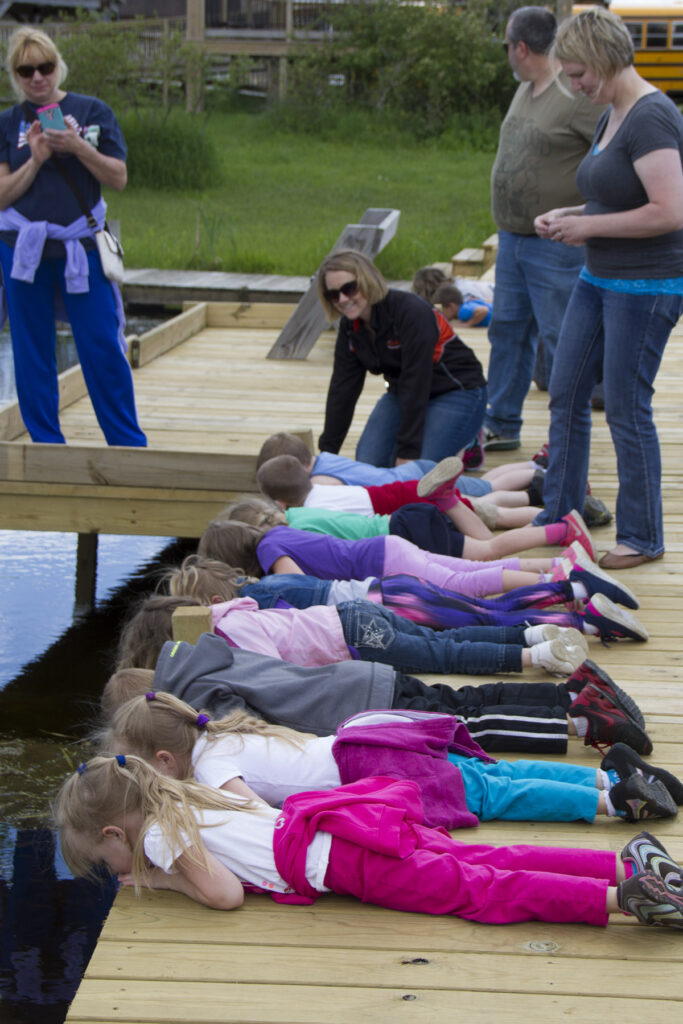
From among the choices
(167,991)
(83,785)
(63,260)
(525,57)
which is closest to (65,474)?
(63,260)

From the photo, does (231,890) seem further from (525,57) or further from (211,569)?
(525,57)

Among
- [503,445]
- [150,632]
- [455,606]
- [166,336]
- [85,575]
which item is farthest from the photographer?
[166,336]

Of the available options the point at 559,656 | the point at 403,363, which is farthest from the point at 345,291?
the point at 559,656

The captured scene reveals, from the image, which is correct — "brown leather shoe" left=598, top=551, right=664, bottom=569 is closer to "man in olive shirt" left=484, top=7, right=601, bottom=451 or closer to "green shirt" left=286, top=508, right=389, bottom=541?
"green shirt" left=286, top=508, right=389, bottom=541

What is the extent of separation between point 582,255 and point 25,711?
9.91ft

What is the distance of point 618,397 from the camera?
3.90 metres

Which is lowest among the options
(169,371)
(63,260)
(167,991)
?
(169,371)

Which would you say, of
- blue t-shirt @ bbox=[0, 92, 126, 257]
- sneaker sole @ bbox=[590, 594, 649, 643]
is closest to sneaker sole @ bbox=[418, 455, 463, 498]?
sneaker sole @ bbox=[590, 594, 649, 643]

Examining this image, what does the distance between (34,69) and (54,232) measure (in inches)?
22.8

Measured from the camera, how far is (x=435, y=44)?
2328cm

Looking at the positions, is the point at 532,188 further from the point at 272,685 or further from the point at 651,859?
the point at 651,859

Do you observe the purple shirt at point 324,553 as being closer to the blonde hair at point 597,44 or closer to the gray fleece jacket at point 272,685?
the gray fleece jacket at point 272,685

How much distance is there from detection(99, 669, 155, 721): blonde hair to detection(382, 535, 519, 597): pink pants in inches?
43.6

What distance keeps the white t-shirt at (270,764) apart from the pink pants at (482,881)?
29cm
